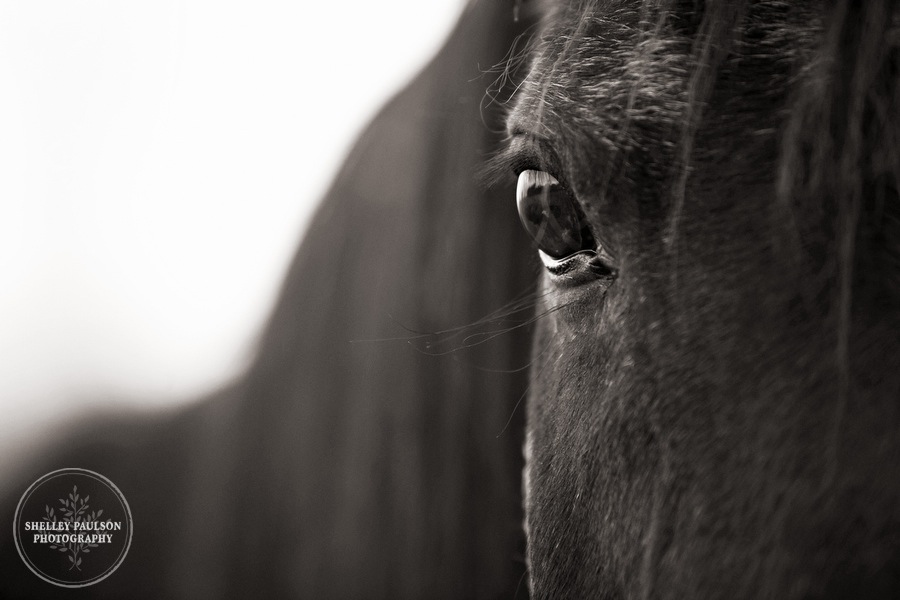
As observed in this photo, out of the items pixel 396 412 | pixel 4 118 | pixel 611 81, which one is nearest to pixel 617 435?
pixel 611 81

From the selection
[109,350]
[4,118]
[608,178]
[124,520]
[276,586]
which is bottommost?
[276,586]

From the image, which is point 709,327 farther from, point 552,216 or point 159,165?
point 159,165

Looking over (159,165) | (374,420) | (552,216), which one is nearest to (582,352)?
(552,216)

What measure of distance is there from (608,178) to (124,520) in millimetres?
607

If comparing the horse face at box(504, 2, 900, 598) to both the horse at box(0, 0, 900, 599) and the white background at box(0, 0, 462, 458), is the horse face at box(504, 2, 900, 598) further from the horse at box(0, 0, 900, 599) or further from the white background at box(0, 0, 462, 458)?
the white background at box(0, 0, 462, 458)

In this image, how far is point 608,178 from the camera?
361 millimetres

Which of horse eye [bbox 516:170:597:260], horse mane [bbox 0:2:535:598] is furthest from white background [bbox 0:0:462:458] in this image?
horse eye [bbox 516:170:597:260]

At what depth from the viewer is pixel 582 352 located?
1.41 ft

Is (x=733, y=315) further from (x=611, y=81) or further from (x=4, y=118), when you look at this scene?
(x=4, y=118)

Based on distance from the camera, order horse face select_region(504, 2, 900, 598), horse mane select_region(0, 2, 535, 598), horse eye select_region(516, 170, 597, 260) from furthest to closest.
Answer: horse mane select_region(0, 2, 535, 598) → horse eye select_region(516, 170, 597, 260) → horse face select_region(504, 2, 900, 598)

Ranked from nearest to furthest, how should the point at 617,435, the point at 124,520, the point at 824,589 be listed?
1. the point at 824,589
2. the point at 617,435
3. the point at 124,520

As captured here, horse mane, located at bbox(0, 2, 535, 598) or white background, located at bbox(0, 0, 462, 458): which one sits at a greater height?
white background, located at bbox(0, 0, 462, 458)

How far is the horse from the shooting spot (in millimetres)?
277

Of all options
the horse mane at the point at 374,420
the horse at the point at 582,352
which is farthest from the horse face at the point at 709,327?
the horse mane at the point at 374,420
